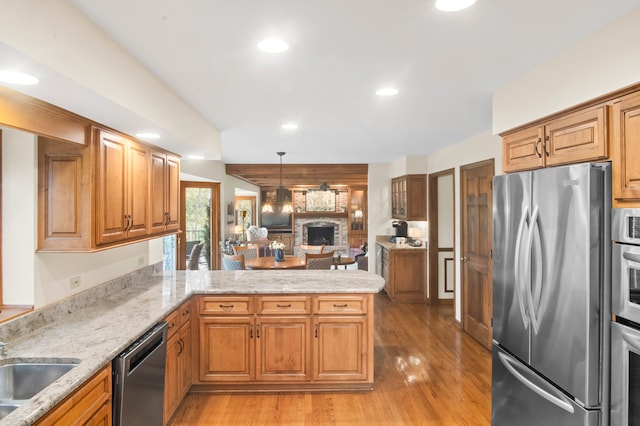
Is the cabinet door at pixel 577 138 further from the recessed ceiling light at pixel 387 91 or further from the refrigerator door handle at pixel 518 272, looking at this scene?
the recessed ceiling light at pixel 387 91

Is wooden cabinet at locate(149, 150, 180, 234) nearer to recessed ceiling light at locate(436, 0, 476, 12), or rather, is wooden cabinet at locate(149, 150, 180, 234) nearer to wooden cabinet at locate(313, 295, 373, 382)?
wooden cabinet at locate(313, 295, 373, 382)

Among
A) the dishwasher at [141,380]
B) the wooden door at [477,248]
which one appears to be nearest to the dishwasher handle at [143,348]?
the dishwasher at [141,380]

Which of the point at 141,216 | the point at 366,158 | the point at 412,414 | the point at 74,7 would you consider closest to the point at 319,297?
the point at 412,414

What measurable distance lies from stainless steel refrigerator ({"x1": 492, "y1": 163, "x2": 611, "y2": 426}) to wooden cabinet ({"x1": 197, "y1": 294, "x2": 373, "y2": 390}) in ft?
3.79

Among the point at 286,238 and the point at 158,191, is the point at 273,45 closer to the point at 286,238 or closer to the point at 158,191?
the point at 158,191

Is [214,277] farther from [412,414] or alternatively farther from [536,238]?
[536,238]

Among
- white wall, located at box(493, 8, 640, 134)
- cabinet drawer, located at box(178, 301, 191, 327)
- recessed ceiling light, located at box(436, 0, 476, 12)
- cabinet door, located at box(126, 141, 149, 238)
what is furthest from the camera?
cabinet drawer, located at box(178, 301, 191, 327)

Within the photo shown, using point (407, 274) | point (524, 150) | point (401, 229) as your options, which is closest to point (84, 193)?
point (524, 150)

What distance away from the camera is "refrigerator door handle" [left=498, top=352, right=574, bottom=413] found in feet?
6.10

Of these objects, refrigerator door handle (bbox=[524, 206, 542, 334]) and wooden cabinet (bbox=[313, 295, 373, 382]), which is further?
wooden cabinet (bbox=[313, 295, 373, 382])

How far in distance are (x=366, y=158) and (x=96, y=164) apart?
4.96m

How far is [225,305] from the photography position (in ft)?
10.4

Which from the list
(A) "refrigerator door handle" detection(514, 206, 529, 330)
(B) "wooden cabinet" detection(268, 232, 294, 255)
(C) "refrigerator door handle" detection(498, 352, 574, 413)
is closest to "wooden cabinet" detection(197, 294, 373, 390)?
(C) "refrigerator door handle" detection(498, 352, 574, 413)

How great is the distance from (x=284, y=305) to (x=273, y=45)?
6.75 feet
